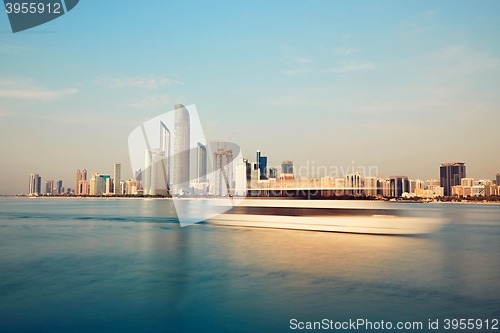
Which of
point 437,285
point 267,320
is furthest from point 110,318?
point 437,285

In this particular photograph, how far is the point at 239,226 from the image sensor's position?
36.8 m

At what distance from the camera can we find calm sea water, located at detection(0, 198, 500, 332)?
923 cm

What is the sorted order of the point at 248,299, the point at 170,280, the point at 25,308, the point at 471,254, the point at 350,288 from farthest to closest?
the point at 471,254 → the point at 170,280 → the point at 350,288 → the point at 248,299 → the point at 25,308

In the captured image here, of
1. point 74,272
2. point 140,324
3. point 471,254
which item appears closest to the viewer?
point 140,324

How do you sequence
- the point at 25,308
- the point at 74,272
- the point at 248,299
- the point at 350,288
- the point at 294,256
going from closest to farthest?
the point at 25,308
the point at 248,299
the point at 350,288
the point at 74,272
the point at 294,256

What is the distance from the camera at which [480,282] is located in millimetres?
13523

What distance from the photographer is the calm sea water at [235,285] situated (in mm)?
9234

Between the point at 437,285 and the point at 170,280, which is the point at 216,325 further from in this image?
the point at 437,285

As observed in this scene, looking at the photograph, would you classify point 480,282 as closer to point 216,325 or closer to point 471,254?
point 471,254

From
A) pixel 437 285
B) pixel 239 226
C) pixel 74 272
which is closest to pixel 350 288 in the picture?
pixel 437 285

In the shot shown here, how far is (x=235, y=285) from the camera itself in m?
12.8

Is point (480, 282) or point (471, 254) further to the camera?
point (471, 254)

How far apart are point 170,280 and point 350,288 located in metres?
6.19

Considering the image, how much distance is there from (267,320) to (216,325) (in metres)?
1.22
